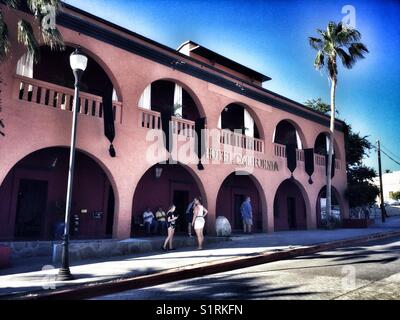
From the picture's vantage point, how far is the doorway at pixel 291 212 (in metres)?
23.3

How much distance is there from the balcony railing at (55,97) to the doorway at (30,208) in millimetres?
3498

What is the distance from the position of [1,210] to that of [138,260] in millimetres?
5868

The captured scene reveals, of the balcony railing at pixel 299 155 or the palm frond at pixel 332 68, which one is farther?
the palm frond at pixel 332 68

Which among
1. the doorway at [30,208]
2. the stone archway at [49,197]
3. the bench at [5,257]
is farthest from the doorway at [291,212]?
the bench at [5,257]

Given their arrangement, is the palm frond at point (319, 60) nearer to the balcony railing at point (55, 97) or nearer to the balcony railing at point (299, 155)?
the balcony railing at point (299, 155)

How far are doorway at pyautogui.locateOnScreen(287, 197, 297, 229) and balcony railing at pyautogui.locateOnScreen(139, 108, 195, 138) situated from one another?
1165 cm

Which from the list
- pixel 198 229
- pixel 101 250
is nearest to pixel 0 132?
pixel 101 250

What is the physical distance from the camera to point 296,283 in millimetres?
6324

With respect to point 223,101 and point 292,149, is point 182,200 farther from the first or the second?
point 292,149

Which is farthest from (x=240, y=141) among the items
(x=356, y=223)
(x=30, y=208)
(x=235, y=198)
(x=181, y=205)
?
(x=356, y=223)

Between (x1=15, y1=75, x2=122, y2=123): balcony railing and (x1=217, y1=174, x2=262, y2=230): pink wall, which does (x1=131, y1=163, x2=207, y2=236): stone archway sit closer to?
(x1=217, y1=174, x2=262, y2=230): pink wall

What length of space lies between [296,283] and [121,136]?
310 inches

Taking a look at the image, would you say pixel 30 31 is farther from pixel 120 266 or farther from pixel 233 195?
pixel 233 195

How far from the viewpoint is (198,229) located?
36.8 ft
